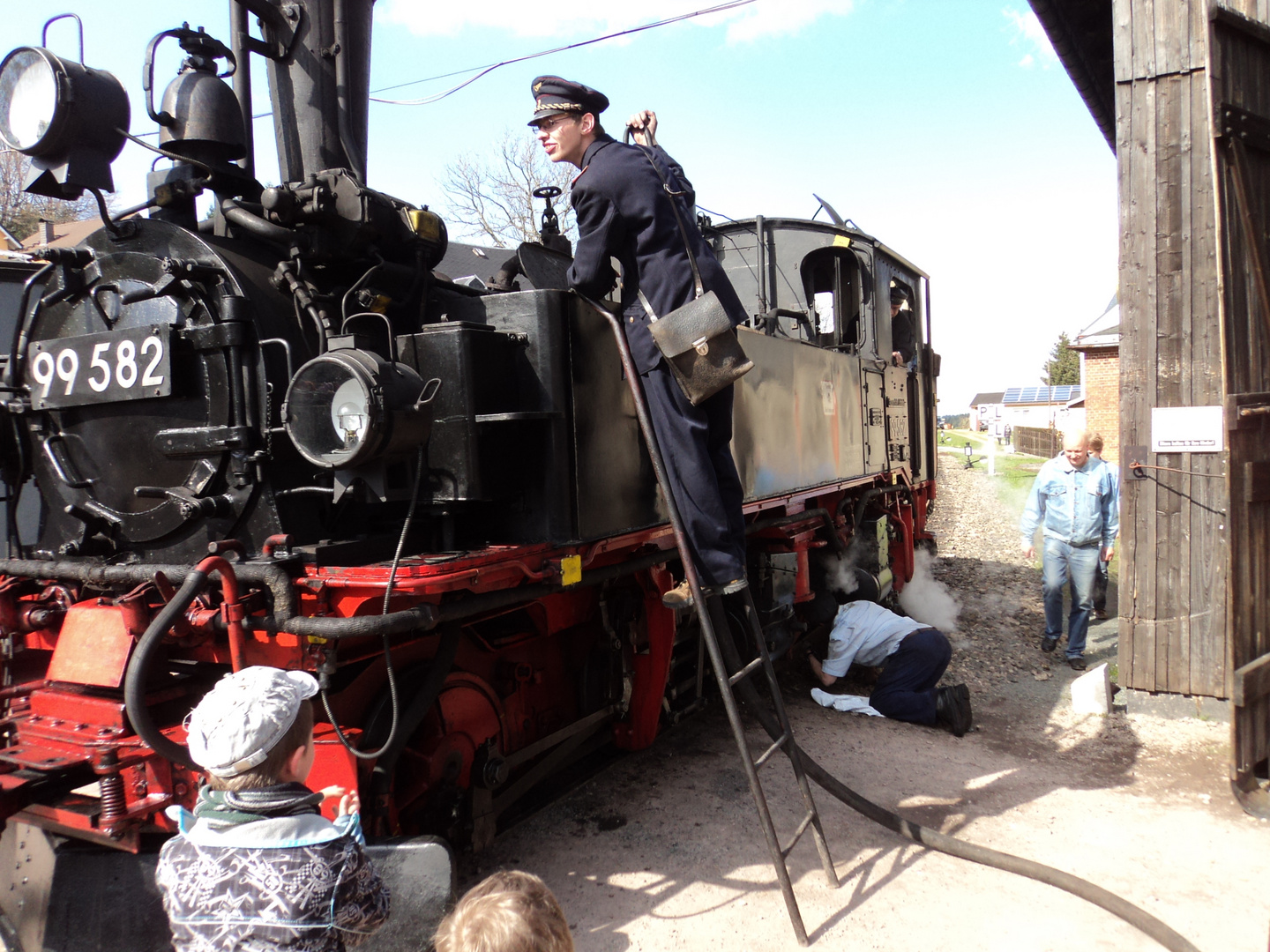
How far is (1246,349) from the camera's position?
→ 3750 millimetres

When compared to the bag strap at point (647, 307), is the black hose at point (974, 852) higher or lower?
lower

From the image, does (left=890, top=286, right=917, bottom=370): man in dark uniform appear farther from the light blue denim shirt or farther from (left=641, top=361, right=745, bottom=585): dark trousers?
(left=641, top=361, right=745, bottom=585): dark trousers

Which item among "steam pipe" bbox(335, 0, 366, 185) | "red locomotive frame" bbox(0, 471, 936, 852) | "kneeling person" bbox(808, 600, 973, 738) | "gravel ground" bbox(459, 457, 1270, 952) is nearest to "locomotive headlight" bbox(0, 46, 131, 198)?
"steam pipe" bbox(335, 0, 366, 185)

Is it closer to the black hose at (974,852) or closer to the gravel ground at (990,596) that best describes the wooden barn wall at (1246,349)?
the black hose at (974,852)

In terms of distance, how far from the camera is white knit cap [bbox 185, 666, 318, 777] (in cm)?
153

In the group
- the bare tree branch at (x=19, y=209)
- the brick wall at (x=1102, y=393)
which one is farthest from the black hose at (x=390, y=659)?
the bare tree branch at (x=19, y=209)

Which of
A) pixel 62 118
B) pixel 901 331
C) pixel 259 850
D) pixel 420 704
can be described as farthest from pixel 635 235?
pixel 901 331

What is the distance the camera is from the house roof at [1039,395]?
55.5 m

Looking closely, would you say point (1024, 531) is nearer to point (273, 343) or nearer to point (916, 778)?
point (916, 778)

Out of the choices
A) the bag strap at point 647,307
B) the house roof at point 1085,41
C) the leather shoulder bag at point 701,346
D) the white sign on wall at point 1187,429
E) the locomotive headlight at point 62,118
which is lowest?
the white sign on wall at point 1187,429

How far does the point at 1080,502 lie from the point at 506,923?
6.04 metres

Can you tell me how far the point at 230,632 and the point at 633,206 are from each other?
1770 mm

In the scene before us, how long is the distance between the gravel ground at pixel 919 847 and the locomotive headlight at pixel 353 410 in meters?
1.71

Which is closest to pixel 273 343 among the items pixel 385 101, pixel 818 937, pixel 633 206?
pixel 633 206
